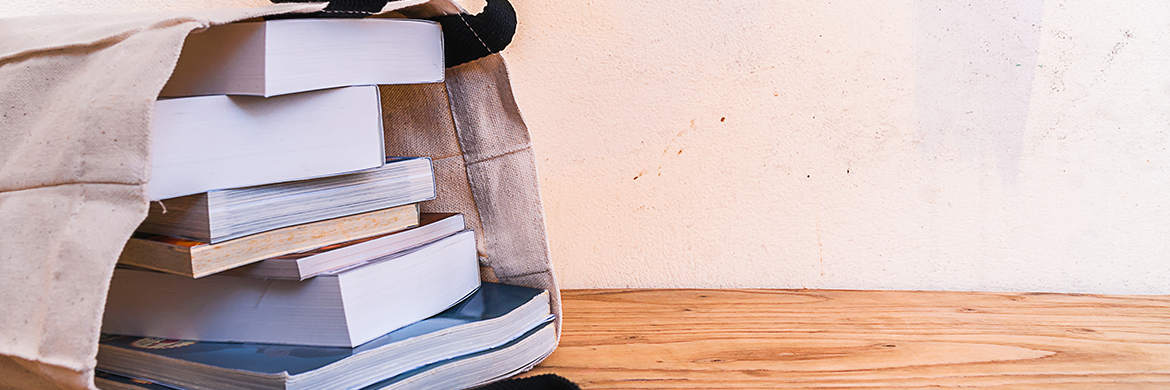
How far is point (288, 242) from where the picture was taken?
0.46 meters

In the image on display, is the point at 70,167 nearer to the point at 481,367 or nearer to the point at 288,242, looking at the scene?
the point at 288,242

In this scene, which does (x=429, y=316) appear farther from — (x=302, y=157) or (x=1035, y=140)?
(x=1035, y=140)

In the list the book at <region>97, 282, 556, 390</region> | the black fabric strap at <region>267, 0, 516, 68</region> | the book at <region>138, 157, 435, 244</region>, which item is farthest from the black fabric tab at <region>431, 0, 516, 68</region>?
the book at <region>97, 282, 556, 390</region>

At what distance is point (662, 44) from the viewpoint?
793mm

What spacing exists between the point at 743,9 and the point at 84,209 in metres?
0.69

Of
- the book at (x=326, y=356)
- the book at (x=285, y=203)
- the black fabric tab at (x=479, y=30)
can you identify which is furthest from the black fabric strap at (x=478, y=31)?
the book at (x=326, y=356)

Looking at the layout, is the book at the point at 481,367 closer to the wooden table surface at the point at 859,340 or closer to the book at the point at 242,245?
the wooden table surface at the point at 859,340

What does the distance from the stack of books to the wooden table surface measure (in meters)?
0.13

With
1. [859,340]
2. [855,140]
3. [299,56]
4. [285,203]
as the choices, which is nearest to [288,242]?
[285,203]

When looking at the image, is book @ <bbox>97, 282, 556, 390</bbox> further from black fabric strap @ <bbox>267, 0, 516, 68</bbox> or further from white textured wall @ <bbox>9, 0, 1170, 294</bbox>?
white textured wall @ <bbox>9, 0, 1170, 294</bbox>

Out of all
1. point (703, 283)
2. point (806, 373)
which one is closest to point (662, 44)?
point (703, 283)

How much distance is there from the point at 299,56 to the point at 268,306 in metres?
0.19

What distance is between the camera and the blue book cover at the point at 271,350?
0.42m

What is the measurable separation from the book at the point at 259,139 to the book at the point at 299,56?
0.01 metres
